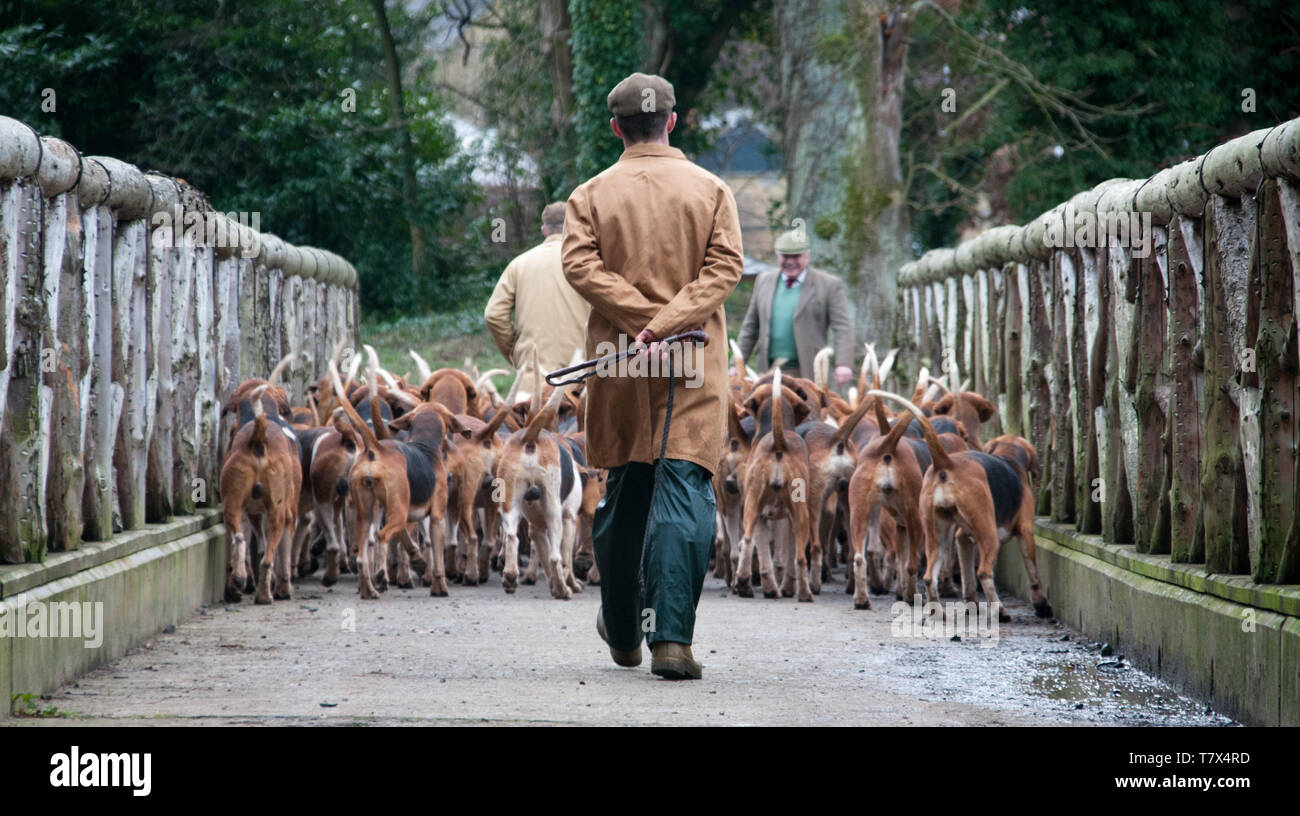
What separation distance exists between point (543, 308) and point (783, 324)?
8.44 ft

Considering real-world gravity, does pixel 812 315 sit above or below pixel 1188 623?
above

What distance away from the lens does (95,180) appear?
734 centimetres

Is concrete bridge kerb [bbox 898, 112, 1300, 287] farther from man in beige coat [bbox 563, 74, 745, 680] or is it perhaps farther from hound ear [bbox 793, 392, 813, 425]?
man in beige coat [bbox 563, 74, 745, 680]

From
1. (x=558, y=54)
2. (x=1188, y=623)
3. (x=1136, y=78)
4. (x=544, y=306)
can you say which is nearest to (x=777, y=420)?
(x=544, y=306)

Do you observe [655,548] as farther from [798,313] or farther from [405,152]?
[405,152]

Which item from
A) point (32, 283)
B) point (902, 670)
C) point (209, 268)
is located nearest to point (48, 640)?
point (32, 283)

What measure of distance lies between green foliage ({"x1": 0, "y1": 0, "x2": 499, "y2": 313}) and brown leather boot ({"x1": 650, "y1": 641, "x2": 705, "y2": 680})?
22219 millimetres

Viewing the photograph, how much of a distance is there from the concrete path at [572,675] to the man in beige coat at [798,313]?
448 centimetres

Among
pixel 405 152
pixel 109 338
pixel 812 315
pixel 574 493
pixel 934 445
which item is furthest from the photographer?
pixel 405 152

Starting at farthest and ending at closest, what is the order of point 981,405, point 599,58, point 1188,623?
point 599,58, point 981,405, point 1188,623

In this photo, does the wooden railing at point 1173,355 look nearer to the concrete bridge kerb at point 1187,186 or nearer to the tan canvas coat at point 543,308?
the concrete bridge kerb at point 1187,186

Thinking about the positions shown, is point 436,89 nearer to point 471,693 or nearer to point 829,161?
point 829,161

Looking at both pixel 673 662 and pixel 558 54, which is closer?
pixel 673 662

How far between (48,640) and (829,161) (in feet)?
54.3
